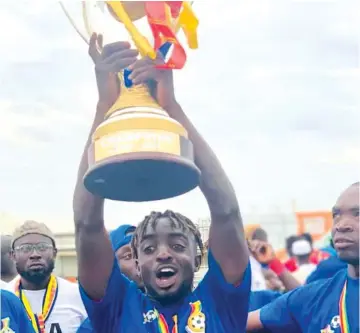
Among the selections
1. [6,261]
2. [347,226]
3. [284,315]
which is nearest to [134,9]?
[347,226]

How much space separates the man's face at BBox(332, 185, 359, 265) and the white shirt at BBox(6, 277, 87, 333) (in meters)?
1.94

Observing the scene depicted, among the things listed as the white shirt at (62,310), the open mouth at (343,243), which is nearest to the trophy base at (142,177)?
the open mouth at (343,243)

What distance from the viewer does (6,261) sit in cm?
538

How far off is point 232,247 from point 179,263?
20 centimetres

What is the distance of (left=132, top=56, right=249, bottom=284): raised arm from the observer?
276cm

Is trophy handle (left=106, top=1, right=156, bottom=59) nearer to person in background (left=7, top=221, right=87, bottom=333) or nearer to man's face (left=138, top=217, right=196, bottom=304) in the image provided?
man's face (left=138, top=217, right=196, bottom=304)

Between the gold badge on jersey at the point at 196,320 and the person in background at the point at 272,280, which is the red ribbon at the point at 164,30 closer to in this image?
the gold badge on jersey at the point at 196,320

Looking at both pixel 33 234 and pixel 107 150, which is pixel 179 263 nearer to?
pixel 107 150

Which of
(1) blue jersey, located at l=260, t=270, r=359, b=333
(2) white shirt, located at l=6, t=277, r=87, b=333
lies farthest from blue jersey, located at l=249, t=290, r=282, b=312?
(2) white shirt, located at l=6, t=277, r=87, b=333

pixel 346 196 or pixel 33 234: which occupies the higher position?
pixel 33 234

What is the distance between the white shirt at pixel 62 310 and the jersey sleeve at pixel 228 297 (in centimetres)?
194

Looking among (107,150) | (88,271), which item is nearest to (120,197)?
(107,150)

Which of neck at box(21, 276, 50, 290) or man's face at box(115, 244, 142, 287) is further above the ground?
neck at box(21, 276, 50, 290)

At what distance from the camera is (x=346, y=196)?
3.32 metres
